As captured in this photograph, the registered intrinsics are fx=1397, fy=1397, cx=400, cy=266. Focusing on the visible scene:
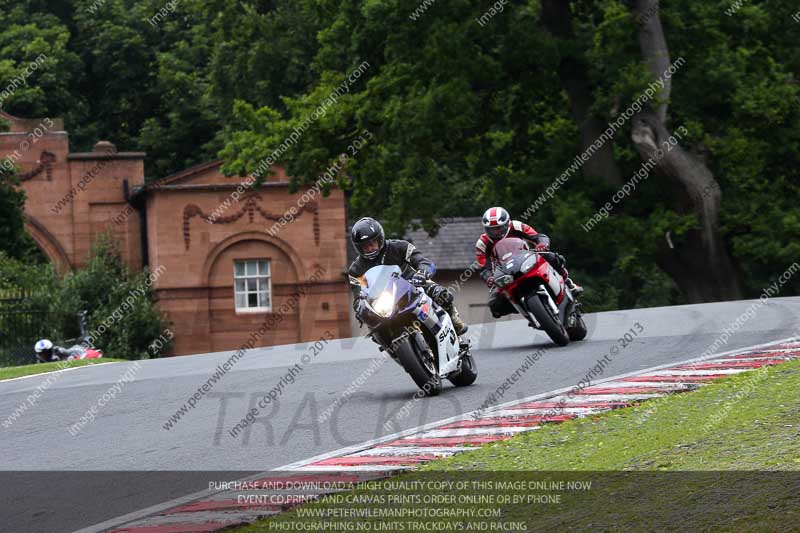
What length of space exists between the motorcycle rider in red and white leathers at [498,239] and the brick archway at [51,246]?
117ft

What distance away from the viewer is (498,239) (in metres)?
16.4

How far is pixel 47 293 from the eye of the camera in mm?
41469

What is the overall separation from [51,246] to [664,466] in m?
44.1

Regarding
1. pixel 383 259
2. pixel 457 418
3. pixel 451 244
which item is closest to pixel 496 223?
pixel 383 259

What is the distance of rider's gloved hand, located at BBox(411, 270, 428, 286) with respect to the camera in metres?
12.8

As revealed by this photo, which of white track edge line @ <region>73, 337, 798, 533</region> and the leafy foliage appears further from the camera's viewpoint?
the leafy foliage

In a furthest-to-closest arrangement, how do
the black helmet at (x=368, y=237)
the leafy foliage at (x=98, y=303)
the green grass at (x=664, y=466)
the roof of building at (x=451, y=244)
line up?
the roof of building at (x=451, y=244) < the leafy foliage at (x=98, y=303) < the black helmet at (x=368, y=237) < the green grass at (x=664, y=466)

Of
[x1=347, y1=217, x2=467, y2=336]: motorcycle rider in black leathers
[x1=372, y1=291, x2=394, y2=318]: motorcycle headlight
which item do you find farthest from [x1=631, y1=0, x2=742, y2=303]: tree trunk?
[x1=372, y1=291, x2=394, y2=318]: motorcycle headlight

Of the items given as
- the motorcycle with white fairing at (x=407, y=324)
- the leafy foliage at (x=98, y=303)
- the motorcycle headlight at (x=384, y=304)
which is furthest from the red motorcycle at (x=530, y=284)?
the leafy foliage at (x=98, y=303)

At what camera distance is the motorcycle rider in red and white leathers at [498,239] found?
16.3 m

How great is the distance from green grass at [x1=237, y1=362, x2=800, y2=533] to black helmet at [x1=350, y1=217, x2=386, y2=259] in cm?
291

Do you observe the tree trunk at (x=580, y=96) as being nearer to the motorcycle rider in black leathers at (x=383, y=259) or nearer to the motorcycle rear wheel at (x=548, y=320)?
the motorcycle rear wheel at (x=548, y=320)

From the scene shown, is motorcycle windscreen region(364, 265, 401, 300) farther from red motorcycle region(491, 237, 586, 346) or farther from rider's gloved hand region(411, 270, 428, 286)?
red motorcycle region(491, 237, 586, 346)

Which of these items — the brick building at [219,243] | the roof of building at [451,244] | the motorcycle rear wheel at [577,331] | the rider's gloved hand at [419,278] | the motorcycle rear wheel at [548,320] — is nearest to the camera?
the rider's gloved hand at [419,278]
